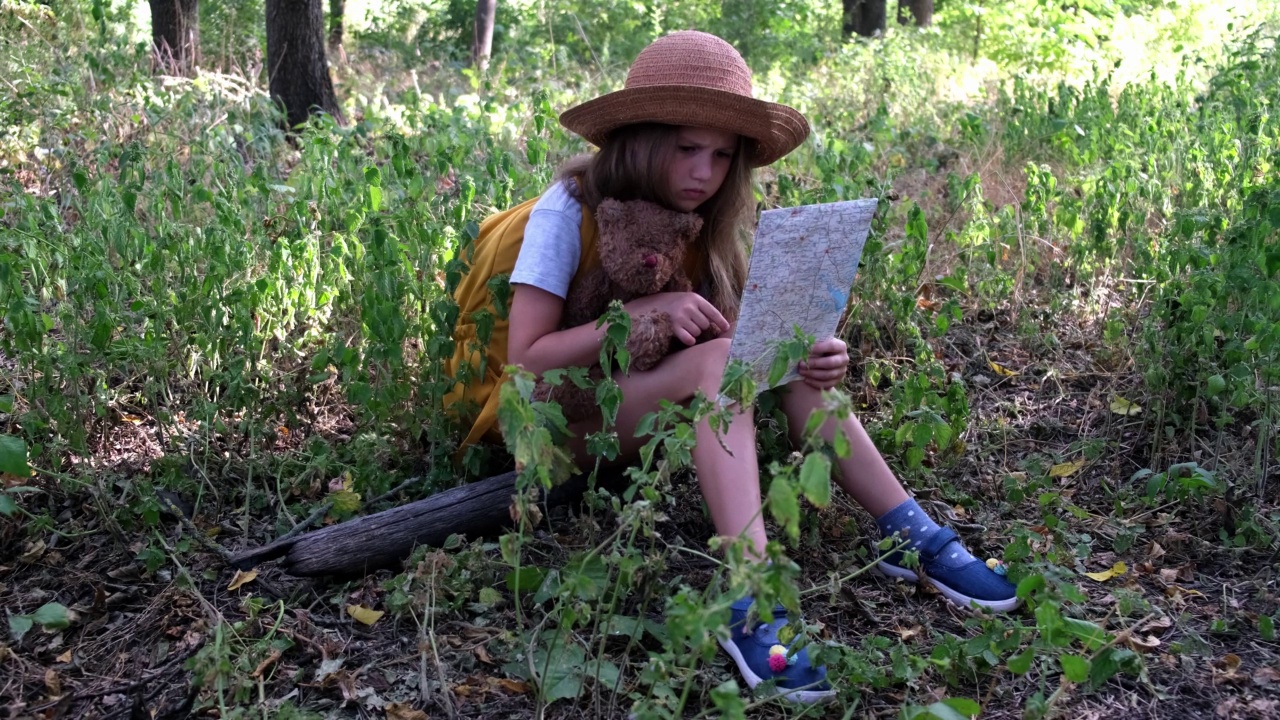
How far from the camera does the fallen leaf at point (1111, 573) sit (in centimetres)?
249

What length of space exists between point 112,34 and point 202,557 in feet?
14.3

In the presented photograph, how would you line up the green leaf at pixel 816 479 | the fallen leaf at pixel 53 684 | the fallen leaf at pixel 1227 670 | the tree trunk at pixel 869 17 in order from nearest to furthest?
the green leaf at pixel 816 479 < the fallen leaf at pixel 53 684 < the fallen leaf at pixel 1227 670 < the tree trunk at pixel 869 17

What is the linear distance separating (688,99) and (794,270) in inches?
19.7

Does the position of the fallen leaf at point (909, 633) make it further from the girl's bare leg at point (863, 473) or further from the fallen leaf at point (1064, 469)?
the fallen leaf at point (1064, 469)

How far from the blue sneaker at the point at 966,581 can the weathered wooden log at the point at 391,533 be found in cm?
87

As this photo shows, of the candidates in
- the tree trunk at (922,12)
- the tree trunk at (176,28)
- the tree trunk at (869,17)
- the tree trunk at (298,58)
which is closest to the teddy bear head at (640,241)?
the tree trunk at (298,58)

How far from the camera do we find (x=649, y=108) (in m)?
2.38

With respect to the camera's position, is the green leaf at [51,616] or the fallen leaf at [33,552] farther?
the fallen leaf at [33,552]

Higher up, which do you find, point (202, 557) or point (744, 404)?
point (744, 404)

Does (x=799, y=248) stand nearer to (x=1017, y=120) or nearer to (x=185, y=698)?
(x=185, y=698)

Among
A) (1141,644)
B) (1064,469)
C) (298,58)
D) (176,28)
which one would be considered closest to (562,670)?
(1141,644)

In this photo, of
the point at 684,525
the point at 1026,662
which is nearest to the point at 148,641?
the point at 684,525

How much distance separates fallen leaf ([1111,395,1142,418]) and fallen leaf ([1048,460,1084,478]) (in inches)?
9.5

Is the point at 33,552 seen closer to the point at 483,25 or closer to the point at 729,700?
the point at 729,700
